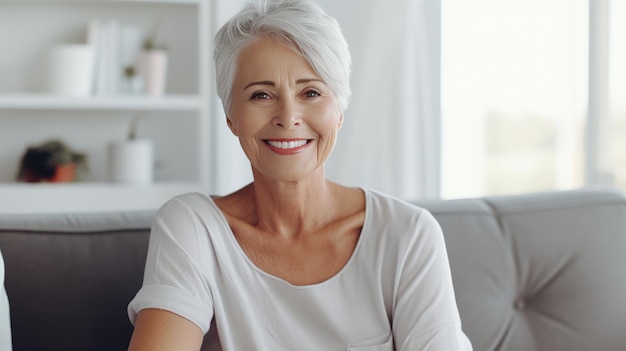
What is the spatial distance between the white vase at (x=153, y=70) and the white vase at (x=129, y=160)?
22 centimetres

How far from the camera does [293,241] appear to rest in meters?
1.61

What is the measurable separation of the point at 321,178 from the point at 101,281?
456mm

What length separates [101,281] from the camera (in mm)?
1640

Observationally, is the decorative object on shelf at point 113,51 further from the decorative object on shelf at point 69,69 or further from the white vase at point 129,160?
the white vase at point 129,160

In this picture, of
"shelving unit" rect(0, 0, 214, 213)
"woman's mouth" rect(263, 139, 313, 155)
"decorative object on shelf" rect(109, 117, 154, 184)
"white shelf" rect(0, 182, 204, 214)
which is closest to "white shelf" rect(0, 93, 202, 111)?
"shelving unit" rect(0, 0, 214, 213)

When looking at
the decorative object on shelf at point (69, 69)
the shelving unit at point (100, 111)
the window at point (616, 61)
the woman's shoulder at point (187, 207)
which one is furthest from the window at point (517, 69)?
the woman's shoulder at point (187, 207)

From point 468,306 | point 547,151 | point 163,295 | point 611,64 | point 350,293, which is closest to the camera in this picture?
point 163,295

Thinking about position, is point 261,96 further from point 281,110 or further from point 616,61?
point 616,61

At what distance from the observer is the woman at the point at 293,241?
1497mm

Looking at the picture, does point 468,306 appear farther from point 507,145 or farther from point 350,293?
point 507,145

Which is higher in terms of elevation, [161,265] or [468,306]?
[161,265]

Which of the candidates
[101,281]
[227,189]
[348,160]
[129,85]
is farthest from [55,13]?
[101,281]

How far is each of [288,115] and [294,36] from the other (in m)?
0.13

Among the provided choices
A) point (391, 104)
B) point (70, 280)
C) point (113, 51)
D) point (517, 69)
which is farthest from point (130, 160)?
point (70, 280)
